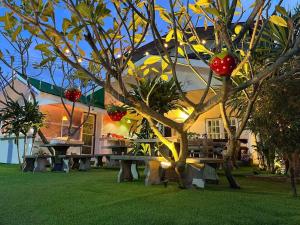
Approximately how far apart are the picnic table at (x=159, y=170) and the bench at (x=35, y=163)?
10.7 feet

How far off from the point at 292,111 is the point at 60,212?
9.31 ft

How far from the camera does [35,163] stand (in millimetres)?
7094

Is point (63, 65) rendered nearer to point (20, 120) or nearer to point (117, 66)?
point (20, 120)

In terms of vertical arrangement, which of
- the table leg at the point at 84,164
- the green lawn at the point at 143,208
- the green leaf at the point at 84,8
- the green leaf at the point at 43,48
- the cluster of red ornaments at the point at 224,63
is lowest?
the green lawn at the point at 143,208

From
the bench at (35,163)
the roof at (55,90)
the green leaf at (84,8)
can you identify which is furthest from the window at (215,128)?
the green leaf at (84,8)

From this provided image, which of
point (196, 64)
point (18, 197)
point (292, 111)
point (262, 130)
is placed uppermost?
point (196, 64)

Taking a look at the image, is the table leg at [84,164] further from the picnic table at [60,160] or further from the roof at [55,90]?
the roof at [55,90]

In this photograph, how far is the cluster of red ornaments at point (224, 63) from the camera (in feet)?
8.04

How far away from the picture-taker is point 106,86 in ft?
8.79

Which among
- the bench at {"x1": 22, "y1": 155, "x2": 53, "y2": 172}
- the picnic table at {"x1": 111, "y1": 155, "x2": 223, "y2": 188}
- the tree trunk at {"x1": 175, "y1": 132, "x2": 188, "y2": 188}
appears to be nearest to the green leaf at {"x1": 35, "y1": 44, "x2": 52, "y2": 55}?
the tree trunk at {"x1": 175, "y1": 132, "x2": 188, "y2": 188}

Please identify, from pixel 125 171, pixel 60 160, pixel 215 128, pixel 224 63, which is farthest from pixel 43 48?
pixel 215 128

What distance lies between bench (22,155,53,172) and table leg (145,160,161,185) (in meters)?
4.04

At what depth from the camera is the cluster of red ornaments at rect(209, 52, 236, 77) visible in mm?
2449

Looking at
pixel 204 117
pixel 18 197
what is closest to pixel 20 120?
pixel 18 197
